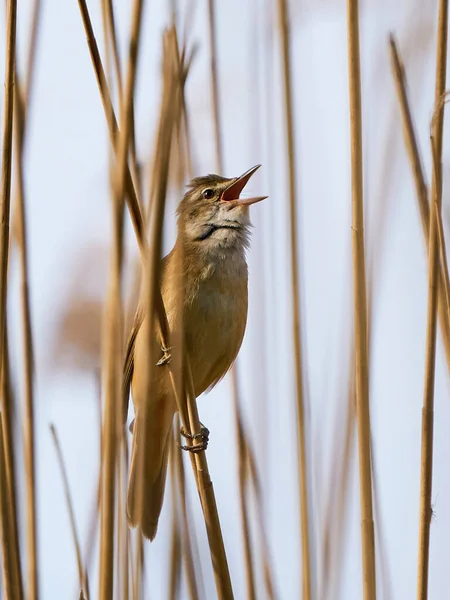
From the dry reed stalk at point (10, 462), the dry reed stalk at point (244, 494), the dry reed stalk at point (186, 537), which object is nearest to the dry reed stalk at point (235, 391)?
the dry reed stalk at point (244, 494)

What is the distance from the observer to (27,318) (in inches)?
103

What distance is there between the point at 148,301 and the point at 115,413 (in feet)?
1.11

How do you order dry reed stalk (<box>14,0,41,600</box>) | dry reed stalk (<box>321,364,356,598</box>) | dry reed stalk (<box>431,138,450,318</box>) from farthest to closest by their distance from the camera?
dry reed stalk (<box>321,364,356,598</box>)
dry reed stalk (<box>14,0,41,600</box>)
dry reed stalk (<box>431,138,450,318</box>)

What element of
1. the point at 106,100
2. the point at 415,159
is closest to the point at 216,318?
the point at 415,159

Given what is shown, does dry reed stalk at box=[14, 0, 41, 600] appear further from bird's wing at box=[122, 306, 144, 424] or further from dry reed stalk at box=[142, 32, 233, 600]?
bird's wing at box=[122, 306, 144, 424]

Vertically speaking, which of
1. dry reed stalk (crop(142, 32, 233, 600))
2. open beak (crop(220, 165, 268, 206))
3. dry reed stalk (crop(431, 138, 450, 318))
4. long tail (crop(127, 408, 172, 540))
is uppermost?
open beak (crop(220, 165, 268, 206))

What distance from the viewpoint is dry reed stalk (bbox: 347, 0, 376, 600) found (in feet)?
6.93

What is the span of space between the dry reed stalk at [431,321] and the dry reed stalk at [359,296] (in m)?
0.15

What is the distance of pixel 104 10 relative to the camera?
7.09 ft

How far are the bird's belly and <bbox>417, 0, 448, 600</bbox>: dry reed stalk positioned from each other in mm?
1309

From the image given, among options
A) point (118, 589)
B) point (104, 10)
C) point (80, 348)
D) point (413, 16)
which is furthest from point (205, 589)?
point (413, 16)

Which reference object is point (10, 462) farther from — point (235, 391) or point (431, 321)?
point (431, 321)

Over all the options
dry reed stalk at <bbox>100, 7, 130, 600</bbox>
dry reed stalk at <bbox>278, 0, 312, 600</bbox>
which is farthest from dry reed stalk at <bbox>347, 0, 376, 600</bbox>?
dry reed stalk at <bbox>100, 7, 130, 600</bbox>

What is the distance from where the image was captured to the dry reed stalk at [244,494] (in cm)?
241
